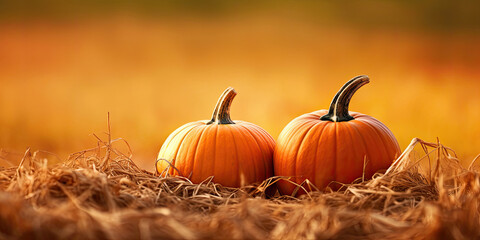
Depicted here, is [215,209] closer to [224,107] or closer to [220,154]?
[220,154]

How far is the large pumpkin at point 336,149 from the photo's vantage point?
154 cm

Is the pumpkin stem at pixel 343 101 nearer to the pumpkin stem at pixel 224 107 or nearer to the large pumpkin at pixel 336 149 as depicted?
the large pumpkin at pixel 336 149

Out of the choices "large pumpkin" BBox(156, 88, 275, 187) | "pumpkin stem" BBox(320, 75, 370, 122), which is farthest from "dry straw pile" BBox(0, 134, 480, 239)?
"pumpkin stem" BBox(320, 75, 370, 122)

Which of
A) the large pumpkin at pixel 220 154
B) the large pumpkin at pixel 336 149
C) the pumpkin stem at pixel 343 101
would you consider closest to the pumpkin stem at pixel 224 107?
the large pumpkin at pixel 220 154

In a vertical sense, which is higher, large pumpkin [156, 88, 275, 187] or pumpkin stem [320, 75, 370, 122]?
pumpkin stem [320, 75, 370, 122]

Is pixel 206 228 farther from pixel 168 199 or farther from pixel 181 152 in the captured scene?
pixel 181 152

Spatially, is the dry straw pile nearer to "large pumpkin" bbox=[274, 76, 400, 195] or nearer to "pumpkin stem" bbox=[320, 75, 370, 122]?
"large pumpkin" bbox=[274, 76, 400, 195]

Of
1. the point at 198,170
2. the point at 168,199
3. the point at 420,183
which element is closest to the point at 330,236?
the point at 168,199

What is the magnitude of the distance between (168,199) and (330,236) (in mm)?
557

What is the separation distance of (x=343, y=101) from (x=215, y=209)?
2.13 ft

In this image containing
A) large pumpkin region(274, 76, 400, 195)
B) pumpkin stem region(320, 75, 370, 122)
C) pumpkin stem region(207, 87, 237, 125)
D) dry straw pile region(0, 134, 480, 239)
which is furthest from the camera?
pumpkin stem region(207, 87, 237, 125)

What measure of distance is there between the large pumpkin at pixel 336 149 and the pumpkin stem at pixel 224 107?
10.4 inches

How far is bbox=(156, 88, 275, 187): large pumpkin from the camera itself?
1.63 m

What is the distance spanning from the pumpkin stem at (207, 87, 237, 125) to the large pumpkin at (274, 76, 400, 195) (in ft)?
0.87
